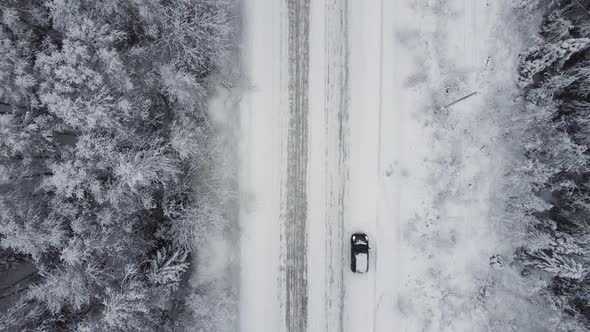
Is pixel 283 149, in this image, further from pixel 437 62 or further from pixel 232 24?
pixel 437 62

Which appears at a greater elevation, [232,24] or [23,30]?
[232,24]

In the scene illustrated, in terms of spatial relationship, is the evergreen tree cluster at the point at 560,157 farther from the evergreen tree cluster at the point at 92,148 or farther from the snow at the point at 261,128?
the evergreen tree cluster at the point at 92,148

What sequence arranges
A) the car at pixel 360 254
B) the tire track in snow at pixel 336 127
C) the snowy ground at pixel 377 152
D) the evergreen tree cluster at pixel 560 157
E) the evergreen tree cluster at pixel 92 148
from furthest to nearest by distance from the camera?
1. the tire track in snow at pixel 336 127
2. the snowy ground at pixel 377 152
3. the car at pixel 360 254
4. the evergreen tree cluster at pixel 560 157
5. the evergreen tree cluster at pixel 92 148

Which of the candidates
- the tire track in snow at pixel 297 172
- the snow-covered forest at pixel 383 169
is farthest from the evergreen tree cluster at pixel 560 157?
the tire track in snow at pixel 297 172

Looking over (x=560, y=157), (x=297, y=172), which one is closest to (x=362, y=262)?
(x=297, y=172)

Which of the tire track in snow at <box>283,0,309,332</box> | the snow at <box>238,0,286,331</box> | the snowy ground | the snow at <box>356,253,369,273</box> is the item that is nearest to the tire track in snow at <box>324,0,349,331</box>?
the snowy ground

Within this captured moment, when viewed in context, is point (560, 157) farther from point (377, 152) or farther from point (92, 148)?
point (92, 148)

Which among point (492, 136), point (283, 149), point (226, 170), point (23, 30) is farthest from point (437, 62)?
point (23, 30)
